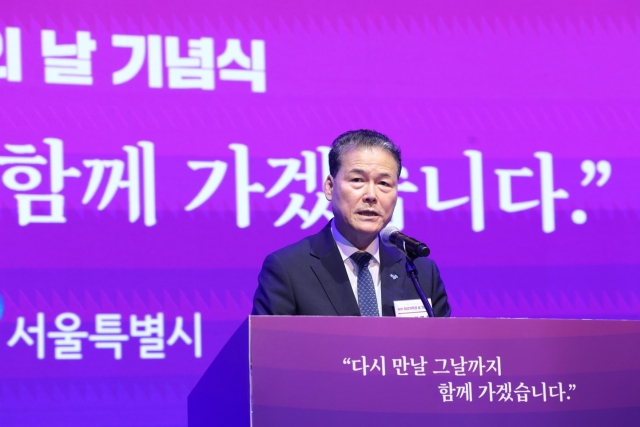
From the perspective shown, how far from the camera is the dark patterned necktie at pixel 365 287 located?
2154 mm

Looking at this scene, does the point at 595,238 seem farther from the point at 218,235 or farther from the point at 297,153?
the point at 218,235

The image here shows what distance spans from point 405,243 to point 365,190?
34 centimetres

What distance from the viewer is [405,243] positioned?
1.91 m

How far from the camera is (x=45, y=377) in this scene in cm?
304

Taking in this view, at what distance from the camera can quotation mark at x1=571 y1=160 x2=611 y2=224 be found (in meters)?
3.47

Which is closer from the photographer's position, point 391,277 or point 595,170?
point 391,277

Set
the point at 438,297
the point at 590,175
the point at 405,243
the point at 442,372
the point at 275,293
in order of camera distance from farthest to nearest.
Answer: the point at 590,175 < the point at 438,297 < the point at 275,293 < the point at 405,243 < the point at 442,372

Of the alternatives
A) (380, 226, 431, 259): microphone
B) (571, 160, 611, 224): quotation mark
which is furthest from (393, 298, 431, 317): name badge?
(571, 160, 611, 224): quotation mark

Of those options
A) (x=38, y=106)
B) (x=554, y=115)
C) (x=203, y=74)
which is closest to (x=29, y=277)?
(x=38, y=106)

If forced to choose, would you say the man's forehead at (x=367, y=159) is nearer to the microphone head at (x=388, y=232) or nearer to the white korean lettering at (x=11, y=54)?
the microphone head at (x=388, y=232)

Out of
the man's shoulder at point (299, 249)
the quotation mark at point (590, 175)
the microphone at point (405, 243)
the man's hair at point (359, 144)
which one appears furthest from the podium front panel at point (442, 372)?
the quotation mark at point (590, 175)

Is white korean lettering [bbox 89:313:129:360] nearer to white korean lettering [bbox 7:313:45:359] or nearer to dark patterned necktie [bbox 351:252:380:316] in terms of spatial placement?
white korean lettering [bbox 7:313:45:359]

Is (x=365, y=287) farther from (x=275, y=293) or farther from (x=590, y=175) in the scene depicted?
(x=590, y=175)

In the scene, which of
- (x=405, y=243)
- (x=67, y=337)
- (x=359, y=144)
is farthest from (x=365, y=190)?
(x=67, y=337)
